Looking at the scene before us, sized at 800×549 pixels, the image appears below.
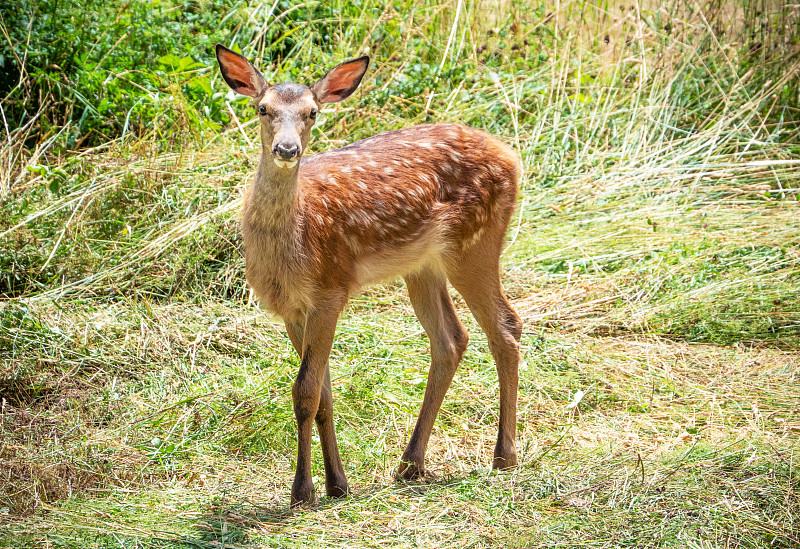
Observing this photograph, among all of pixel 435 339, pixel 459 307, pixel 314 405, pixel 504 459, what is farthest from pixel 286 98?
pixel 459 307

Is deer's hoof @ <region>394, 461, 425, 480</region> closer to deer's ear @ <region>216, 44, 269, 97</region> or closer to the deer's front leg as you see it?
the deer's front leg

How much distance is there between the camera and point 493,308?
585 centimetres

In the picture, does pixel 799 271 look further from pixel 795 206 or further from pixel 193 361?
pixel 193 361

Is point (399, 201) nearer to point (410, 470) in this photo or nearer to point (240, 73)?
point (240, 73)

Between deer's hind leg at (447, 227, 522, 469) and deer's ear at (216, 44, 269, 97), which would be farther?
deer's hind leg at (447, 227, 522, 469)

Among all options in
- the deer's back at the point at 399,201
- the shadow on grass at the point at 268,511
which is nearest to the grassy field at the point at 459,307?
the shadow on grass at the point at 268,511

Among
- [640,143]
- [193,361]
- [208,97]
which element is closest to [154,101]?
[208,97]

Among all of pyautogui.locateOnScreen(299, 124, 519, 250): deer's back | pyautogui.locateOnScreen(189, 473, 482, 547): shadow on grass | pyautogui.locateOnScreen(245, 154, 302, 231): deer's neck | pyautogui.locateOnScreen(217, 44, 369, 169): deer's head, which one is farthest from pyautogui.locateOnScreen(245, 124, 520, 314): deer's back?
pyautogui.locateOnScreen(189, 473, 482, 547): shadow on grass

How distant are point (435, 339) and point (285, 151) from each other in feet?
5.91

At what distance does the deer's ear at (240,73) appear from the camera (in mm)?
5117

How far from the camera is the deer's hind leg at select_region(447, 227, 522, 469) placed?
18.9ft

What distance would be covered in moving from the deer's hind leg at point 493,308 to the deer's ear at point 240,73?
1.58m

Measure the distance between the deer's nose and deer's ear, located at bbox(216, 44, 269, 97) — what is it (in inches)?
28.5

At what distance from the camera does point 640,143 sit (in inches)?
388
